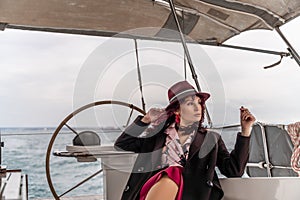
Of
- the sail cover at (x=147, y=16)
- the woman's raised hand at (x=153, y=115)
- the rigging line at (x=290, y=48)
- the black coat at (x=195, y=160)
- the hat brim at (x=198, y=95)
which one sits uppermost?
the sail cover at (x=147, y=16)

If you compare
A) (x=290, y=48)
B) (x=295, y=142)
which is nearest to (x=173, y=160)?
(x=295, y=142)

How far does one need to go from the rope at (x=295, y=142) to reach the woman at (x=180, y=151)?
29cm

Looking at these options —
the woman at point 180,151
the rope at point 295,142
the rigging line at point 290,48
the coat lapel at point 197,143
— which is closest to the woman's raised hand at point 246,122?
the woman at point 180,151

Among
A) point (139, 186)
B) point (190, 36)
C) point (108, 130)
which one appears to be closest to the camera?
point (139, 186)

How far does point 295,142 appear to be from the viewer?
194cm

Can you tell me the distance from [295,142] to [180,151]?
1.98 feet

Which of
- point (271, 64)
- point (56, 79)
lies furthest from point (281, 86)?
point (56, 79)

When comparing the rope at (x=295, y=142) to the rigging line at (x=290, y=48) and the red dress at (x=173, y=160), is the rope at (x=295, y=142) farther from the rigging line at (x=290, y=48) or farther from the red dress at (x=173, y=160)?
the red dress at (x=173, y=160)

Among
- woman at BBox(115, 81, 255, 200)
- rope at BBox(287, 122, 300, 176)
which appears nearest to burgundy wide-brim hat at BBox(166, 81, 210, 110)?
woman at BBox(115, 81, 255, 200)

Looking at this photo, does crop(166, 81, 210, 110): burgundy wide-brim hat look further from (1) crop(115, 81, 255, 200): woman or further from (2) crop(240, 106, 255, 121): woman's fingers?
(2) crop(240, 106, 255, 121): woman's fingers

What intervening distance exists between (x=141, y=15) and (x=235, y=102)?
0.75m

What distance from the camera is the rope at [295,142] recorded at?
1833mm

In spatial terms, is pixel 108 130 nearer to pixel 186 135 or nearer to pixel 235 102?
pixel 186 135

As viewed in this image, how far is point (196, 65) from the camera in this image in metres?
2.07
